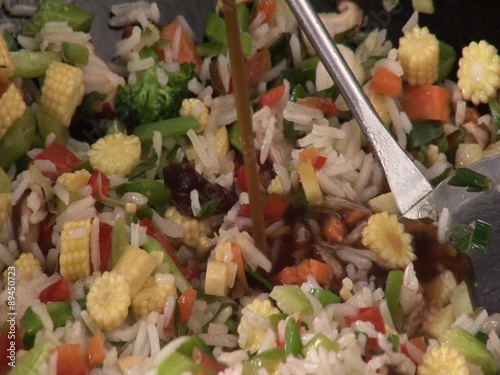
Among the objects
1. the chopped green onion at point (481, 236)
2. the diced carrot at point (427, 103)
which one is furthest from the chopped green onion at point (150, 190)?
the chopped green onion at point (481, 236)

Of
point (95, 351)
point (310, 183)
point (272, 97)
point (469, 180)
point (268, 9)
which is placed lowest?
point (95, 351)

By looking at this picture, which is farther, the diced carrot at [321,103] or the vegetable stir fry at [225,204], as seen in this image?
the diced carrot at [321,103]

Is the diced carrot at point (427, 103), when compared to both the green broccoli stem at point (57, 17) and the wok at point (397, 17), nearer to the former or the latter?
the wok at point (397, 17)

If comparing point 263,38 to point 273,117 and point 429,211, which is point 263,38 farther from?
point 429,211

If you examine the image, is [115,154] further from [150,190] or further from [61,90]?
[61,90]

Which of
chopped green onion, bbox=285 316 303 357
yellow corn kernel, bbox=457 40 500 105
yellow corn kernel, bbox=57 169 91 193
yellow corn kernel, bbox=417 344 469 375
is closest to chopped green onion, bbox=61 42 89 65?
yellow corn kernel, bbox=57 169 91 193

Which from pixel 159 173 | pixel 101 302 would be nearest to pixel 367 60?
pixel 159 173

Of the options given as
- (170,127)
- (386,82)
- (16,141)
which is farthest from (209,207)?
(386,82)
